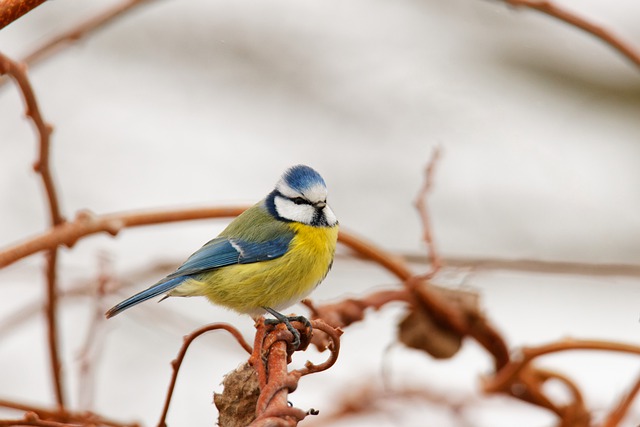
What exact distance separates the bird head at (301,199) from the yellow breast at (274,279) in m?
0.05

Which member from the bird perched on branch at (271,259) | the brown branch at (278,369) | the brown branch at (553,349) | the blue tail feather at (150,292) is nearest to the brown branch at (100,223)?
the blue tail feather at (150,292)

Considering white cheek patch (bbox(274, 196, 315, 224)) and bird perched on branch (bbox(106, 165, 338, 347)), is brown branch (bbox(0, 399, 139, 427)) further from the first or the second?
white cheek patch (bbox(274, 196, 315, 224))

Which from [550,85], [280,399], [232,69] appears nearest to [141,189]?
[232,69]

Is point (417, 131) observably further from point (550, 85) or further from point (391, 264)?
point (391, 264)

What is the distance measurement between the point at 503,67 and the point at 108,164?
2.60 meters

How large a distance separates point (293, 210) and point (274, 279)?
0.78 ft

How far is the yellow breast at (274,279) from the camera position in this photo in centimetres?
227

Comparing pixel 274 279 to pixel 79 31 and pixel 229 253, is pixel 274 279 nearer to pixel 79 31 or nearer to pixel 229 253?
pixel 229 253

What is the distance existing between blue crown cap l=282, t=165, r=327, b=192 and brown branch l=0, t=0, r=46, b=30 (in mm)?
1066

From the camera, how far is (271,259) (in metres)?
2.33

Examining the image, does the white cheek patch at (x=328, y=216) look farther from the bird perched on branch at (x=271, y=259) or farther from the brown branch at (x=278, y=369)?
the brown branch at (x=278, y=369)

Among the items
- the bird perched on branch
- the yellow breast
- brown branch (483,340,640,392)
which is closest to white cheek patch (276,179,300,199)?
the bird perched on branch

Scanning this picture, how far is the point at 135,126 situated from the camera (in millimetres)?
4922

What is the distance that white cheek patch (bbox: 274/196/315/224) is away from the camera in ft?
7.87
